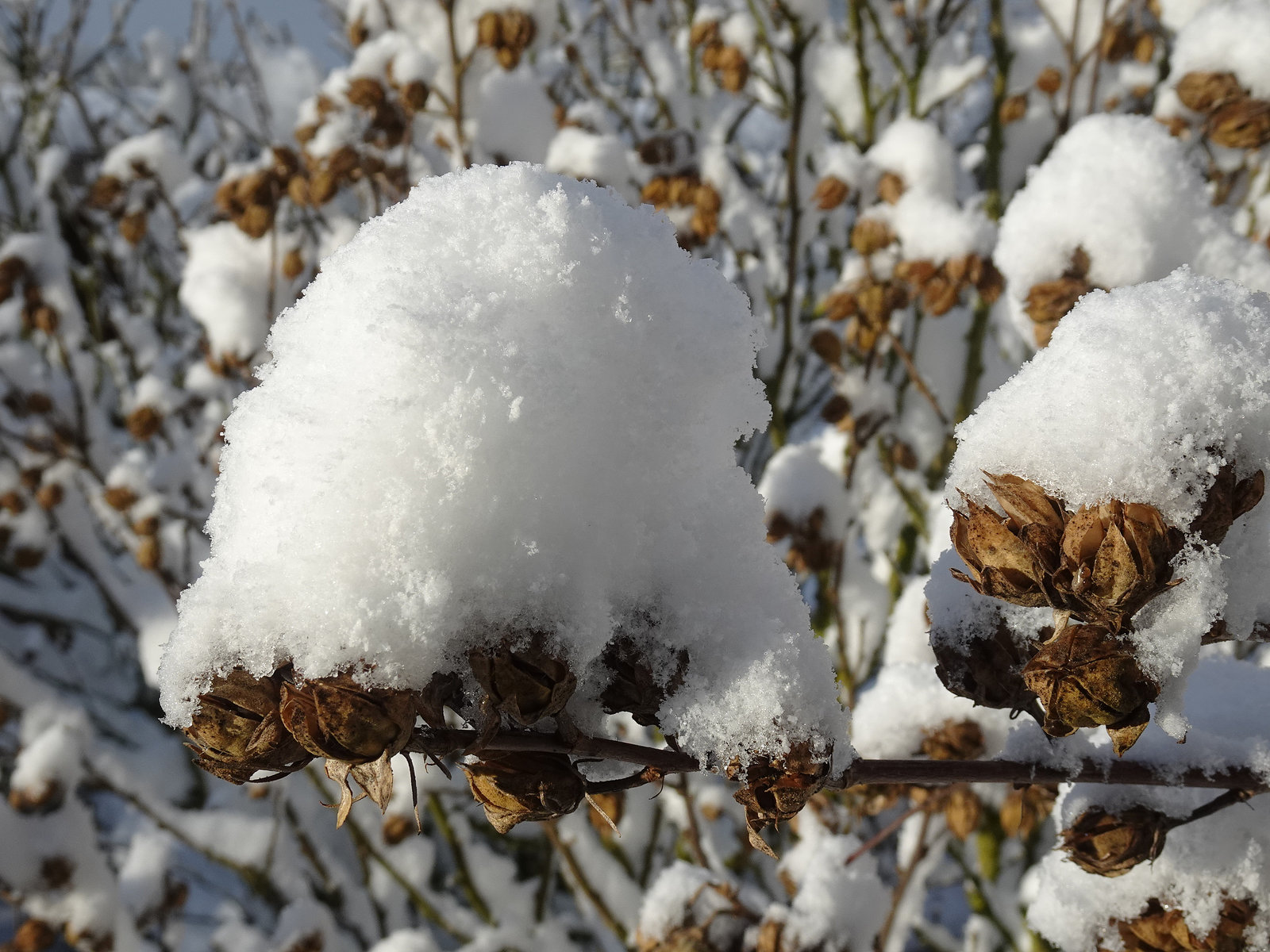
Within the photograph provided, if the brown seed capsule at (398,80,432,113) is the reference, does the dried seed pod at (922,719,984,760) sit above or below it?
below

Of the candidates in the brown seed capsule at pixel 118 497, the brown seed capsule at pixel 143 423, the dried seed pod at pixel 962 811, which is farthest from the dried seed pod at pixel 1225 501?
the brown seed capsule at pixel 143 423

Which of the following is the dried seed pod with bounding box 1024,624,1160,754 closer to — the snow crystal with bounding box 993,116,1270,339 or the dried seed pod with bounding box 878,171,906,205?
the snow crystal with bounding box 993,116,1270,339

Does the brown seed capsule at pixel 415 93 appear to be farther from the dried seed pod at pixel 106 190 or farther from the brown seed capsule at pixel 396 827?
the brown seed capsule at pixel 396 827

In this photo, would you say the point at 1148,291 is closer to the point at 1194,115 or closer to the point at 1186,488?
the point at 1186,488

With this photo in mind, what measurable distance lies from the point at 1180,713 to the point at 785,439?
228cm

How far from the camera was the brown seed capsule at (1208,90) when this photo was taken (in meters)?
1.71

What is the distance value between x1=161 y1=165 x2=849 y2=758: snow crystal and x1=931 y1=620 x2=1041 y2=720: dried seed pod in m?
0.16

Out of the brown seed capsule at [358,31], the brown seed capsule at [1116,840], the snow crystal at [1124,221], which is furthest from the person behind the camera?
the brown seed capsule at [358,31]

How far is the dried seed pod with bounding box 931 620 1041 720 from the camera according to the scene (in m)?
0.72

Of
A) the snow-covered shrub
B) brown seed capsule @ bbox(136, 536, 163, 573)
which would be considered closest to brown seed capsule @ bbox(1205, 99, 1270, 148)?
the snow-covered shrub

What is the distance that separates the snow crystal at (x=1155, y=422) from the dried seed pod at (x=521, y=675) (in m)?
0.31

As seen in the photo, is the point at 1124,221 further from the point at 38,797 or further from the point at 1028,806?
the point at 38,797

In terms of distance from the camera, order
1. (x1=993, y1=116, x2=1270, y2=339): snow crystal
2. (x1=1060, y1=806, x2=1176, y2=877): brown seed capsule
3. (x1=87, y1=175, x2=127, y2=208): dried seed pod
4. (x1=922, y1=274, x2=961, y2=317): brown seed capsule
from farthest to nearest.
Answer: (x1=87, y1=175, x2=127, y2=208): dried seed pod → (x1=922, y1=274, x2=961, y2=317): brown seed capsule → (x1=993, y1=116, x2=1270, y2=339): snow crystal → (x1=1060, y1=806, x2=1176, y2=877): brown seed capsule

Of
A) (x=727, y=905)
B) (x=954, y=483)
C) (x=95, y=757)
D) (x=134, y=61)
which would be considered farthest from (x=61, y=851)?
(x=134, y=61)
